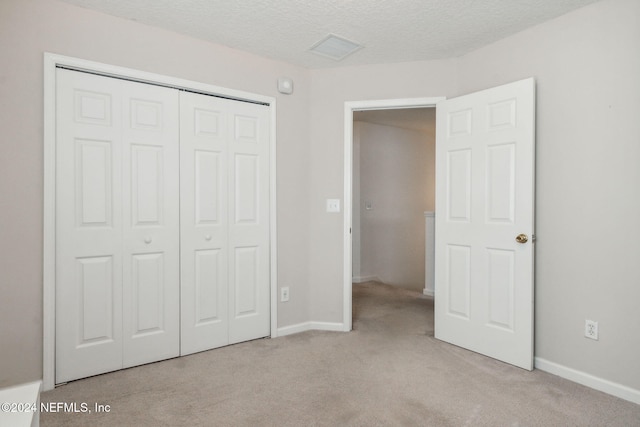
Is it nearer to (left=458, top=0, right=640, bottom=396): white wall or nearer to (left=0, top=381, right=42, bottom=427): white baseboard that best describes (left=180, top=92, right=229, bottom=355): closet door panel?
(left=0, top=381, right=42, bottom=427): white baseboard

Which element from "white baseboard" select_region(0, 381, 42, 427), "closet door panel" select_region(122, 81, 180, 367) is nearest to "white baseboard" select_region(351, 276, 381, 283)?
"closet door panel" select_region(122, 81, 180, 367)

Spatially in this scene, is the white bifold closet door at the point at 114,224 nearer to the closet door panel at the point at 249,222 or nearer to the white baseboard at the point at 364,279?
the closet door panel at the point at 249,222

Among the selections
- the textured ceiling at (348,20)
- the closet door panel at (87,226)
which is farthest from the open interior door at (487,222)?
the closet door panel at (87,226)

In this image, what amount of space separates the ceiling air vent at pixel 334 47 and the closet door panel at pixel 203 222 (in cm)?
88

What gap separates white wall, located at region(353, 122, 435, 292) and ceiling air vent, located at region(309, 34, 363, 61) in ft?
8.62

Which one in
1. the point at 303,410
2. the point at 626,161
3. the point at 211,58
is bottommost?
the point at 303,410

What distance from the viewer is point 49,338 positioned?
2289 millimetres

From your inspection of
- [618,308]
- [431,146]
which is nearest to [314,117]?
[618,308]

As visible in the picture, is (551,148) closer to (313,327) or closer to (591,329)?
(591,329)

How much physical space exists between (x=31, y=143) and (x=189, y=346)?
5.56ft

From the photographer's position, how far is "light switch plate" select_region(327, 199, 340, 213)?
3432 millimetres

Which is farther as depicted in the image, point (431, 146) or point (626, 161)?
point (431, 146)

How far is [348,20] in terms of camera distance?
8.36 ft

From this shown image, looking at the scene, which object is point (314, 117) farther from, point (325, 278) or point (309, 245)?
point (325, 278)
